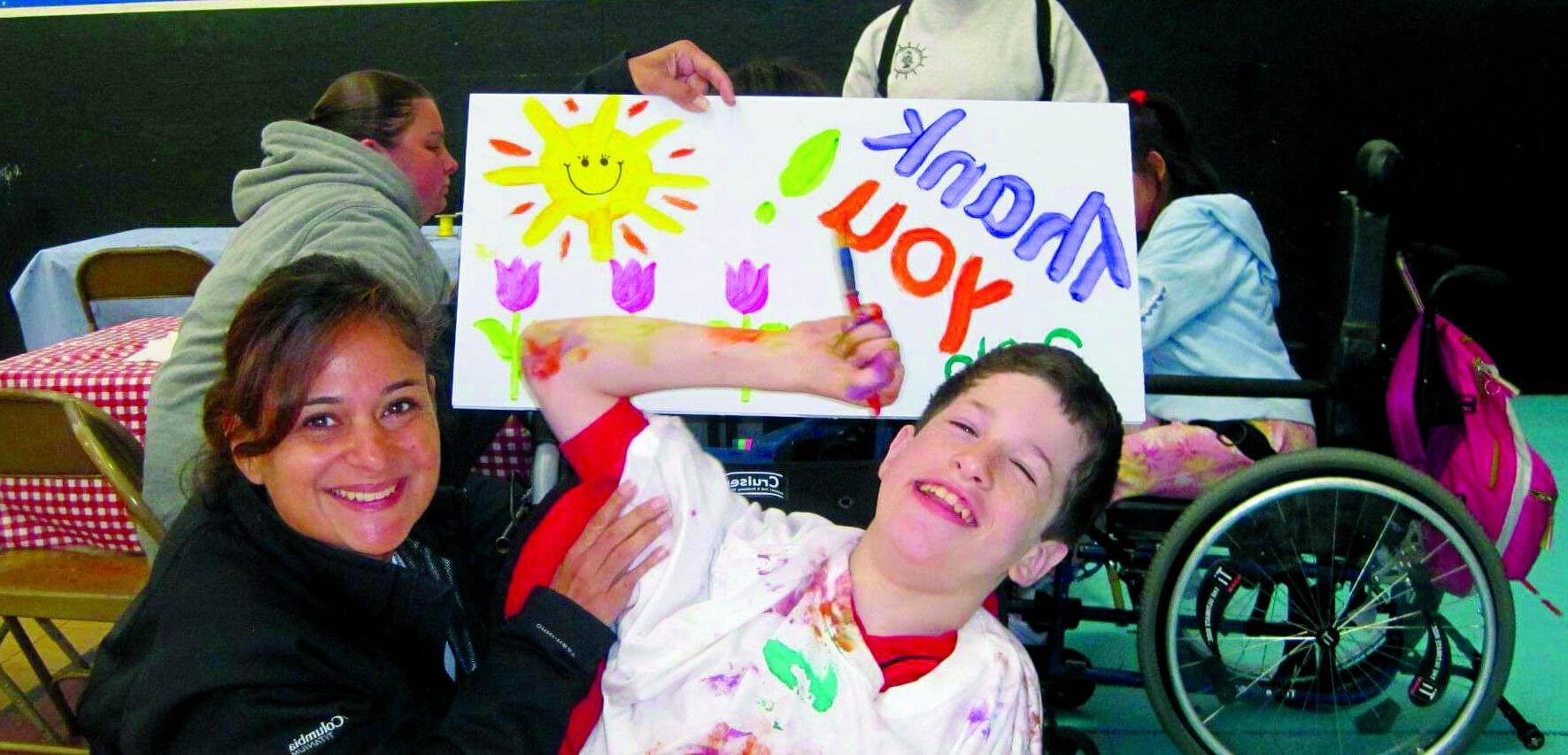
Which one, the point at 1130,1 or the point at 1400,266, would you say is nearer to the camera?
the point at 1400,266

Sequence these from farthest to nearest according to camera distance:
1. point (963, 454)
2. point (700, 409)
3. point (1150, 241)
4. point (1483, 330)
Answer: point (1483, 330) → point (1150, 241) → point (700, 409) → point (963, 454)

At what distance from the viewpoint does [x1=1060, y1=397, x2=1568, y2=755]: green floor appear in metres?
1.97

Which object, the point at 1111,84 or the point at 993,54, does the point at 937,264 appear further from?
the point at 1111,84

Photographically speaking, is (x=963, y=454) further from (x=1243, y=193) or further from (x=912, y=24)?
(x=1243, y=193)

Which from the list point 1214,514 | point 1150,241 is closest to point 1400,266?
point 1150,241

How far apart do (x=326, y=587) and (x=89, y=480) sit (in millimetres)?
1087

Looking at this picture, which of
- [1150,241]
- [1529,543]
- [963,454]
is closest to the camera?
[963,454]

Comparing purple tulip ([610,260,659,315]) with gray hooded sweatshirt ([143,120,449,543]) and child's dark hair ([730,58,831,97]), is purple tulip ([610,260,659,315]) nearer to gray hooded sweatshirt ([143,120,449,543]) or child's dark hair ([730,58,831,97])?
gray hooded sweatshirt ([143,120,449,543])

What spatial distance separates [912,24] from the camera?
2027 millimetres

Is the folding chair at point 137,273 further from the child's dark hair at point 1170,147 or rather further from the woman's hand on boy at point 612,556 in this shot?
the child's dark hair at point 1170,147

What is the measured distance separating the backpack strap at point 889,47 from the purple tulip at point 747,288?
790 millimetres

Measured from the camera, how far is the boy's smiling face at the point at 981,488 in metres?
1.02

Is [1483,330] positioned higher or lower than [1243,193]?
lower

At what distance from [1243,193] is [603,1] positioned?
2.57 metres
